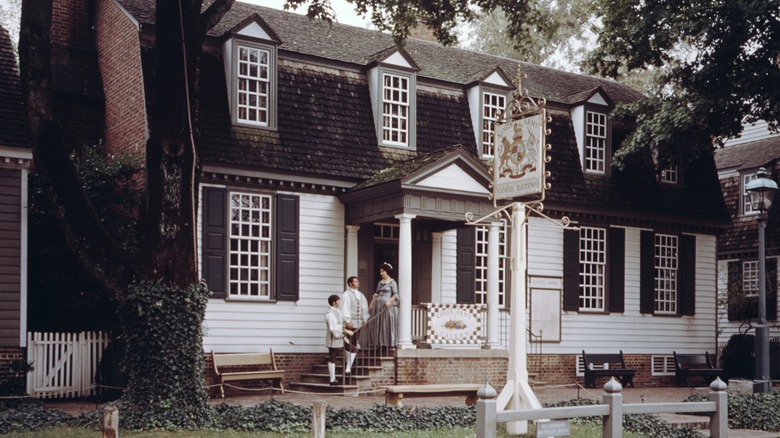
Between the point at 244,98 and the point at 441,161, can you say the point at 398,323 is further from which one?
the point at 244,98

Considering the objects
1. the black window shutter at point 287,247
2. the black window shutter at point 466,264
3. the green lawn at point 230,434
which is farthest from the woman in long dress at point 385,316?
the green lawn at point 230,434

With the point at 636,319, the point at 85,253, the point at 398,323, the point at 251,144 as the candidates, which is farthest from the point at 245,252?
the point at 636,319

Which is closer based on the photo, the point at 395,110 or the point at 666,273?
the point at 395,110

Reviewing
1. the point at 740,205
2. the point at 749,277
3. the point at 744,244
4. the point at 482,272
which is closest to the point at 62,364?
the point at 482,272

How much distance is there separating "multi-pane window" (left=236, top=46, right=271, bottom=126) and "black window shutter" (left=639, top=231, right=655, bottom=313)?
36.8ft

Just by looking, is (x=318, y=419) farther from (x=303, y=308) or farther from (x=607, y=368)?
(x=607, y=368)

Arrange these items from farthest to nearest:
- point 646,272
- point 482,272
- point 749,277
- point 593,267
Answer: point 749,277 → point 646,272 → point 593,267 → point 482,272

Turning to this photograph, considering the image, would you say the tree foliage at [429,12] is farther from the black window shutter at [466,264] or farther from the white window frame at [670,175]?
the white window frame at [670,175]

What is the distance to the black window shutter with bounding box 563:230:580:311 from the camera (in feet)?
82.6

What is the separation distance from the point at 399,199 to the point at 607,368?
8.64m

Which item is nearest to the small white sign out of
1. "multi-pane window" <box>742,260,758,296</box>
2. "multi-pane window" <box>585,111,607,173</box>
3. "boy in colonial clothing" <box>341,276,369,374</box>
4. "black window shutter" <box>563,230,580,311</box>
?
"boy in colonial clothing" <box>341,276,369,374</box>

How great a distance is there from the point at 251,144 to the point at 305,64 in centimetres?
271

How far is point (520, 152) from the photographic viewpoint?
13.7m

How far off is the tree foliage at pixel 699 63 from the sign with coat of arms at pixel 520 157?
1104cm
